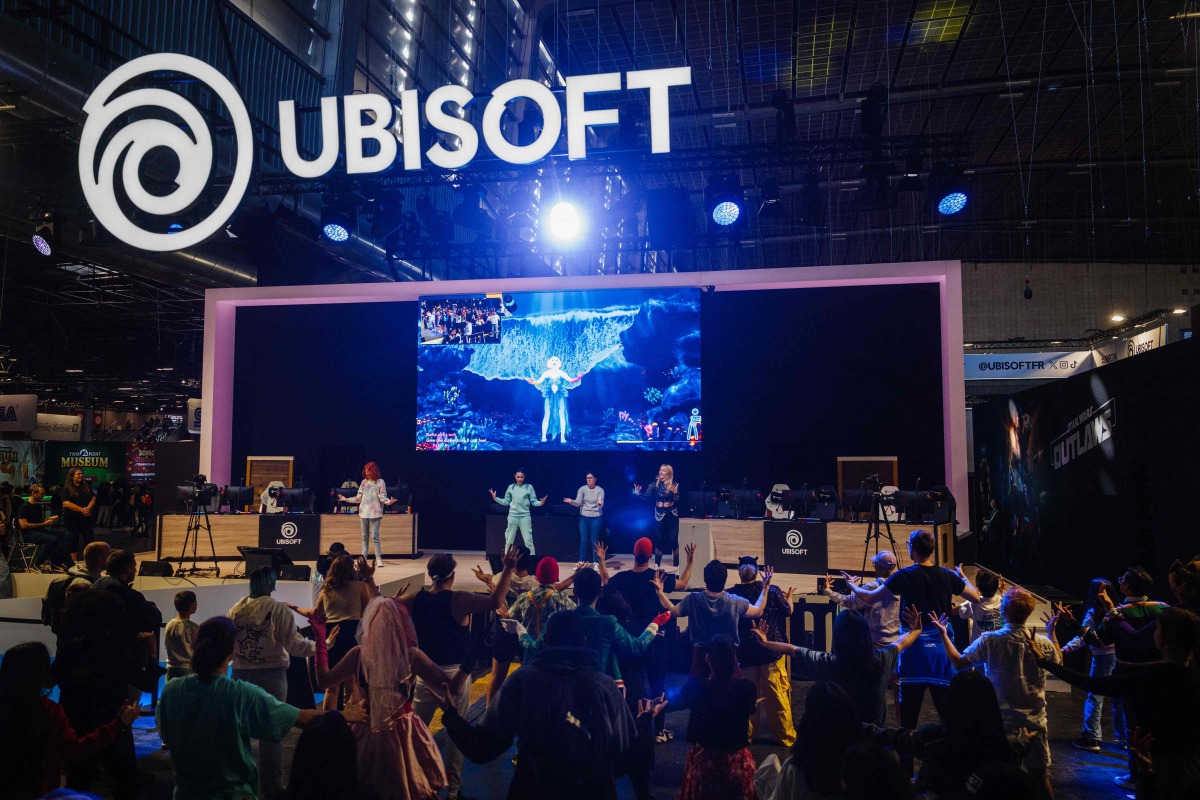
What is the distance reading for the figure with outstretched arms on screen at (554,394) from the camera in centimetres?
1231

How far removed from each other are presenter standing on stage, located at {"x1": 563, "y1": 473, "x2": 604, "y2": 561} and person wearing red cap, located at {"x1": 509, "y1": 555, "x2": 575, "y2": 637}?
6842 millimetres

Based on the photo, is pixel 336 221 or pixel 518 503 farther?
pixel 518 503

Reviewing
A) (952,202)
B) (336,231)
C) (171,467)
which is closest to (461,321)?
(336,231)

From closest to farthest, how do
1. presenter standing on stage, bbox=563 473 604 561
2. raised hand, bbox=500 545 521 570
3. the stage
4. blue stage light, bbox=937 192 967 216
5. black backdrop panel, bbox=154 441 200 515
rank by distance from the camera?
raised hand, bbox=500 545 521 570, blue stage light, bbox=937 192 967 216, presenter standing on stage, bbox=563 473 604 561, the stage, black backdrop panel, bbox=154 441 200 515

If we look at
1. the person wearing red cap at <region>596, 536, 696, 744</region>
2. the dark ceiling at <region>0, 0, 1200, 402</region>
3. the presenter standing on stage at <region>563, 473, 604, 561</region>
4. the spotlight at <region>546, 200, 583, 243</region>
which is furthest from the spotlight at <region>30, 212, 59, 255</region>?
the person wearing red cap at <region>596, 536, 696, 744</region>

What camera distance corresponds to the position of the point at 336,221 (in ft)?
34.7

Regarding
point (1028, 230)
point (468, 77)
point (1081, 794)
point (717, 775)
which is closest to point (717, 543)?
point (1081, 794)

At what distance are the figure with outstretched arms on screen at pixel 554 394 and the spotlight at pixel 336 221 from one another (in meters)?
3.62

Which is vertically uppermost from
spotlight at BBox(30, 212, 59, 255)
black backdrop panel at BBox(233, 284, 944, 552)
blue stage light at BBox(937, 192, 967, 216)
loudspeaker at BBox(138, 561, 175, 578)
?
blue stage light at BBox(937, 192, 967, 216)

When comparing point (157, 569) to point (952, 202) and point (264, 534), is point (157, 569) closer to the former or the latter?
point (264, 534)

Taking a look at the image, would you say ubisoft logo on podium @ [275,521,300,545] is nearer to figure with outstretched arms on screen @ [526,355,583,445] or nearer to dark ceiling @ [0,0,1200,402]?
dark ceiling @ [0,0,1200,402]

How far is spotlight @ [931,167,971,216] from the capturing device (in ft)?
29.1

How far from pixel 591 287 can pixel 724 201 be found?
3.28 meters

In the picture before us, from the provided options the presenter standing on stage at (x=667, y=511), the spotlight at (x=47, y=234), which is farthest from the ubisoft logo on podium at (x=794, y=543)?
the spotlight at (x=47, y=234)
